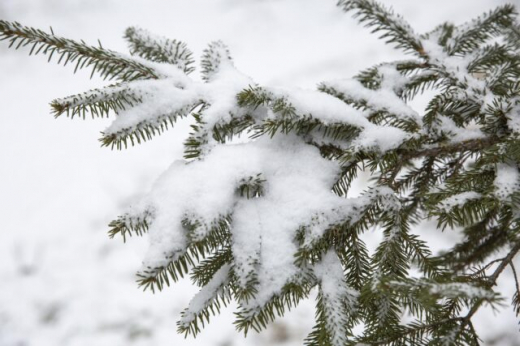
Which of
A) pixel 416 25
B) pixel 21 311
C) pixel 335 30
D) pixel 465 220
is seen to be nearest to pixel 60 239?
pixel 21 311

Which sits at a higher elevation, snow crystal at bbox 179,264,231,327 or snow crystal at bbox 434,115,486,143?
snow crystal at bbox 434,115,486,143

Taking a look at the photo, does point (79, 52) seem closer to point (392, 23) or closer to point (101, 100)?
Answer: point (101, 100)

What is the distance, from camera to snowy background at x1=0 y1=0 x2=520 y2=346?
2.37 m

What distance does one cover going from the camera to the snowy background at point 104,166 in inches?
93.1

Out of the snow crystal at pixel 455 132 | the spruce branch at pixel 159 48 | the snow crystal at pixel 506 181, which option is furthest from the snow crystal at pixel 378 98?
the spruce branch at pixel 159 48

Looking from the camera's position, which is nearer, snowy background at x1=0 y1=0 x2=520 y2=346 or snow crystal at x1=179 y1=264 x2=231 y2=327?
snow crystal at x1=179 y1=264 x2=231 y2=327

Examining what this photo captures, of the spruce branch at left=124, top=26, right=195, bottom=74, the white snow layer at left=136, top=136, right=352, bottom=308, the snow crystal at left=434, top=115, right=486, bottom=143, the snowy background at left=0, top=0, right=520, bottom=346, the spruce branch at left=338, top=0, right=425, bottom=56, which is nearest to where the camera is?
the white snow layer at left=136, top=136, right=352, bottom=308

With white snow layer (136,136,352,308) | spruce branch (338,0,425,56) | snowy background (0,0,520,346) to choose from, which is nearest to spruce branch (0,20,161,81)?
white snow layer (136,136,352,308)

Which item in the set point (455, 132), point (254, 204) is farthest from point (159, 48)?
point (455, 132)

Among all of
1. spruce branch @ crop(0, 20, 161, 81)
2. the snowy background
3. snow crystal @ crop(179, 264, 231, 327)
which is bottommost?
A: snow crystal @ crop(179, 264, 231, 327)

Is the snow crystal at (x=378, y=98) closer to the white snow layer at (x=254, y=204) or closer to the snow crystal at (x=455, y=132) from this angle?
the snow crystal at (x=455, y=132)

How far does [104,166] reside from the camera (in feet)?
11.4

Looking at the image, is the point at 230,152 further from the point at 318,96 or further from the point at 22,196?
the point at 22,196

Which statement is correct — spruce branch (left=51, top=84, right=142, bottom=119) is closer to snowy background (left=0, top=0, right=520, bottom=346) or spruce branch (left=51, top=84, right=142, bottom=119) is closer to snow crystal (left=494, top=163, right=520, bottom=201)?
snowy background (left=0, top=0, right=520, bottom=346)
